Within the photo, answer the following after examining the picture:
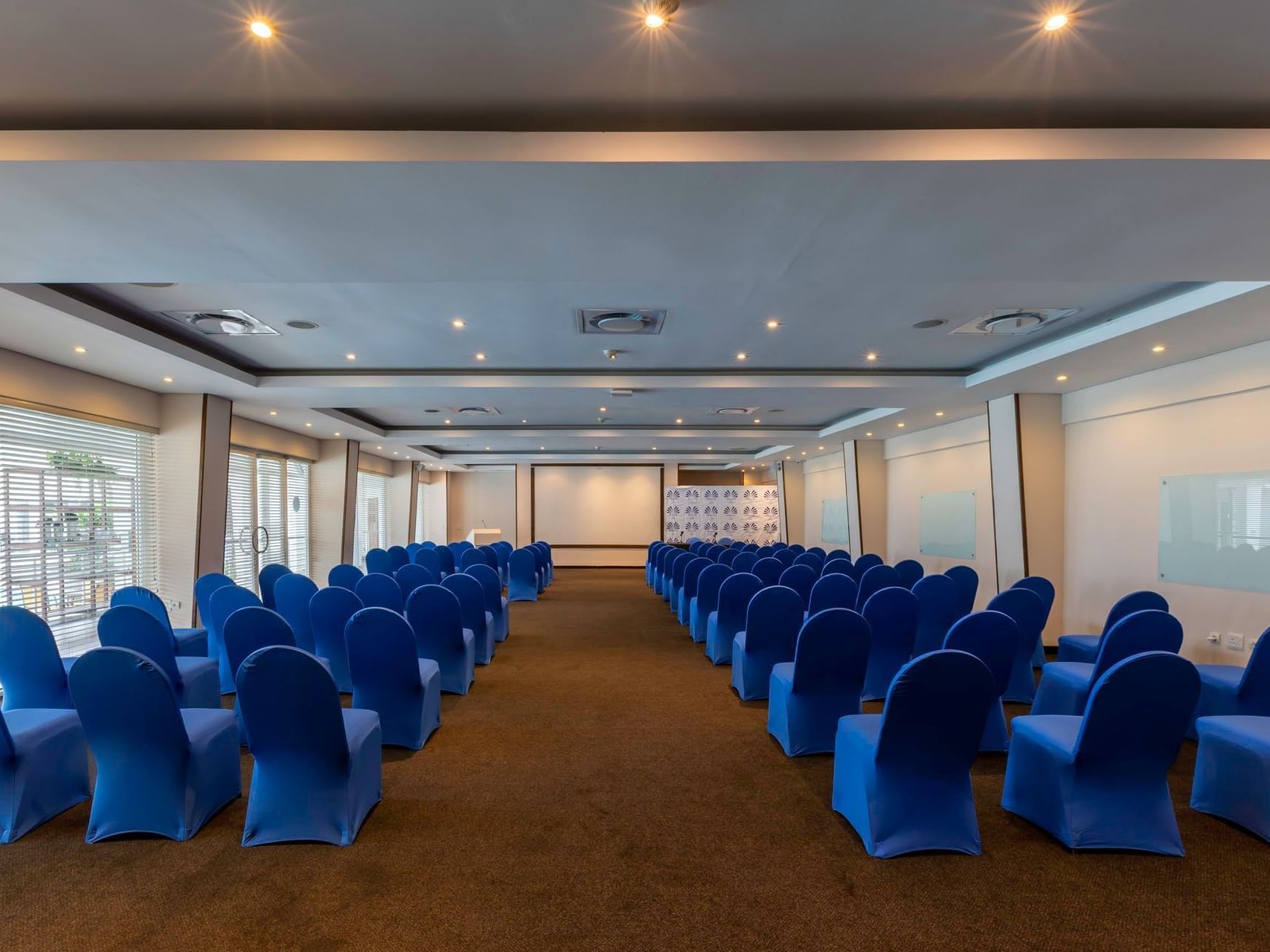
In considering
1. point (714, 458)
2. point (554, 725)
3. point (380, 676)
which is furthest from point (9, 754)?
point (714, 458)

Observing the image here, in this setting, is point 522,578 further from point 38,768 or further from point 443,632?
point 38,768

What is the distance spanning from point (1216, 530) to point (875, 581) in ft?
10.6

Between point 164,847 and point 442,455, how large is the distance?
53.3ft

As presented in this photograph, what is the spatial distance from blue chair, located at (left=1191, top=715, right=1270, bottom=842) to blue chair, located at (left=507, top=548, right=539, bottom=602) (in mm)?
10546

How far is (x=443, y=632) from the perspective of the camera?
587cm

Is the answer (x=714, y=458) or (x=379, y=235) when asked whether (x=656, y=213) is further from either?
(x=714, y=458)

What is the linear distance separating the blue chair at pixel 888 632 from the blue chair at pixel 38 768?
5265 millimetres

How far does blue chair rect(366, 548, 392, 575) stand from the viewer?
11000mm

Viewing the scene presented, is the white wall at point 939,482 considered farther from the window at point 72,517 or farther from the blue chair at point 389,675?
the window at point 72,517

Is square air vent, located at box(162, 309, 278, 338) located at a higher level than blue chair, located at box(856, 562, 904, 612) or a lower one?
higher

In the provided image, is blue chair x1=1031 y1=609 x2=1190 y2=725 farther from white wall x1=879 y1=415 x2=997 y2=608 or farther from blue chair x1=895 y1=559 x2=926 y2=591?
white wall x1=879 y1=415 x2=997 y2=608

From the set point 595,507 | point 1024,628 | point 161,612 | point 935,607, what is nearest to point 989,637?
point 1024,628

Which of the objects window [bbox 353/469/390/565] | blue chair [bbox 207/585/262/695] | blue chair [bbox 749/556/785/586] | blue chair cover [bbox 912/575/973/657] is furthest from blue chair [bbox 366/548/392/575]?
blue chair cover [bbox 912/575/973/657]

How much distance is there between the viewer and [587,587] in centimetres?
1555
